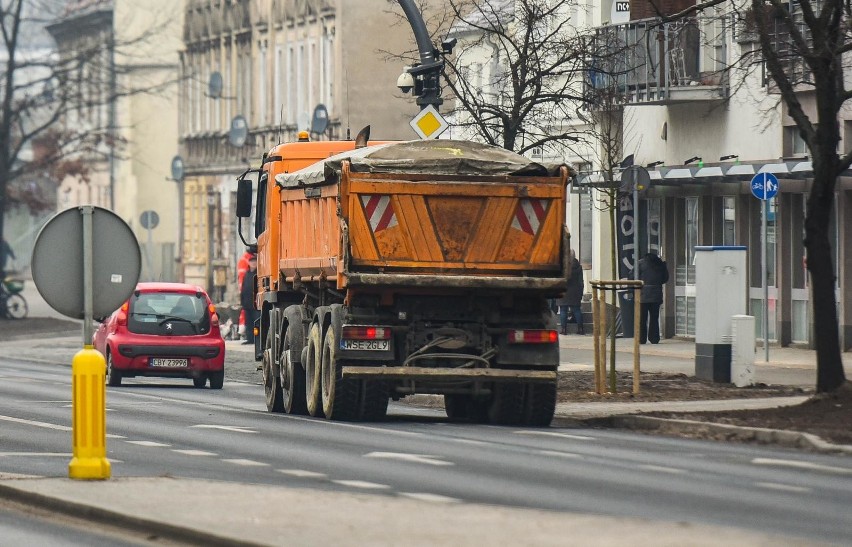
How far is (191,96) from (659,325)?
40.6m

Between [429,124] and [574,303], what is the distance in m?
19.1

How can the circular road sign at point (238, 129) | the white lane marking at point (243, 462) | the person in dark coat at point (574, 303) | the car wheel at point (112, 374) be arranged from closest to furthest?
1. the white lane marking at point (243, 462)
2. the car wheel at point (112, 374)
3. the person in dark coat at point (574, 303)
4. the circular road sign at point (238, 129)

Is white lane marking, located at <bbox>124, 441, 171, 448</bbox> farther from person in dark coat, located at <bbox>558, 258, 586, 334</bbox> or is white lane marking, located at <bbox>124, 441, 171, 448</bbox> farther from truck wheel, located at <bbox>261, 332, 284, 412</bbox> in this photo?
person in dark coat, located at <bbox>558, 258, 586, 334</bbox>

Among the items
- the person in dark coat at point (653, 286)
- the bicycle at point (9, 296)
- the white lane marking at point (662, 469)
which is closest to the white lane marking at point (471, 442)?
the white lane marking at point (662, 469)

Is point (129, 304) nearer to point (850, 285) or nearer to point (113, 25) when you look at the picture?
point (850, 285)

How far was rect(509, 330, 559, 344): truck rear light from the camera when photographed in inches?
863

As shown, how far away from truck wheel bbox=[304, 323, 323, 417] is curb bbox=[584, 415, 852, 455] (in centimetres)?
277

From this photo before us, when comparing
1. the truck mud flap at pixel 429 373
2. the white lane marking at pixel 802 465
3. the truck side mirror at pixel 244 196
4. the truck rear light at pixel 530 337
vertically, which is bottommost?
the white lane marking at pixel 802 465

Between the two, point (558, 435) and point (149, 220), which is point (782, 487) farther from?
point (149, 220)

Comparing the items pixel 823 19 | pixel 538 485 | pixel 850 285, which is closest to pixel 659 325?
pixel 850 285

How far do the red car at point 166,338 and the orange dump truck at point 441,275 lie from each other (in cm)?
962

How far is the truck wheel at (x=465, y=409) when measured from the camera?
23828 millimetres

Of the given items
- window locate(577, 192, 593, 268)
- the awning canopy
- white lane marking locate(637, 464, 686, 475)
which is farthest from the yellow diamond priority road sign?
window locate(577, 192, 593, 268)

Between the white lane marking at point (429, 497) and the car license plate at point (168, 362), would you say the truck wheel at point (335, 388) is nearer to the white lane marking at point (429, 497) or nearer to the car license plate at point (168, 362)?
the white lane marking at point (429, 497)
